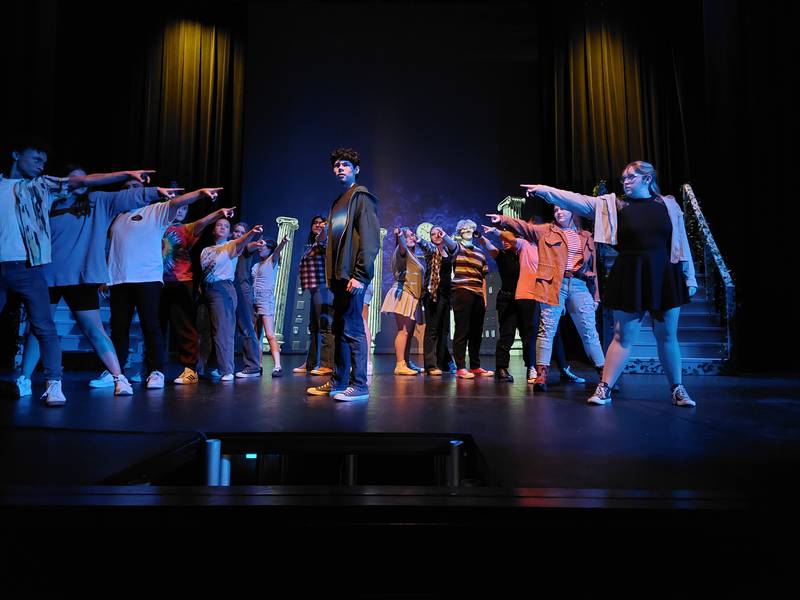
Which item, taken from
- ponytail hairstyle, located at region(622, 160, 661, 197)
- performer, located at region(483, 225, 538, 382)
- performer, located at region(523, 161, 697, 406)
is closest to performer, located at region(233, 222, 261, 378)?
performer, located at region(483, 225, 538, 382)

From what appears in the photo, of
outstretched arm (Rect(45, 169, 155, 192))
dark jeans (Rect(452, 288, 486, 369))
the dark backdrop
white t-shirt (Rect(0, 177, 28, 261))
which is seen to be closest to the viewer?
white t-shirt (Rect(0, 177, 28, 261))

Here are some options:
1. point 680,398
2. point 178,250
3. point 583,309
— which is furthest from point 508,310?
point 178,250

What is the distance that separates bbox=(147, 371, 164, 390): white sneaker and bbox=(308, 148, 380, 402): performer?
142cm

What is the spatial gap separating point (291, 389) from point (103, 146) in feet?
20.1

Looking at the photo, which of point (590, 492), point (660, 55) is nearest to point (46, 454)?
point (590, 492)

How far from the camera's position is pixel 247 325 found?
16.6ft

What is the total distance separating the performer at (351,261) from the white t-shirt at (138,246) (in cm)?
139

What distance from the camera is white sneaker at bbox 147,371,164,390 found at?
3957 mm

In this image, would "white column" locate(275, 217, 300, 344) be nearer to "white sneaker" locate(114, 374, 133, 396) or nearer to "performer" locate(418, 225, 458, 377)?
"performer" locate(418, 225, 458, 377)

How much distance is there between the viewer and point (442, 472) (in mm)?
2432

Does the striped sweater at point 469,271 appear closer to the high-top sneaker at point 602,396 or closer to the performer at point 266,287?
the performer at point 266,287

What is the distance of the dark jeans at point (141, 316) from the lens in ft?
12.9

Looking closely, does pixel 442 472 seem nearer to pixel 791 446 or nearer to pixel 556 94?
pixel 791 446

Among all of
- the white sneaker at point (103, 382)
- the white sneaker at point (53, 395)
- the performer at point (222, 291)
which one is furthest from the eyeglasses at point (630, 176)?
the white sneaker at point (103, 382)
